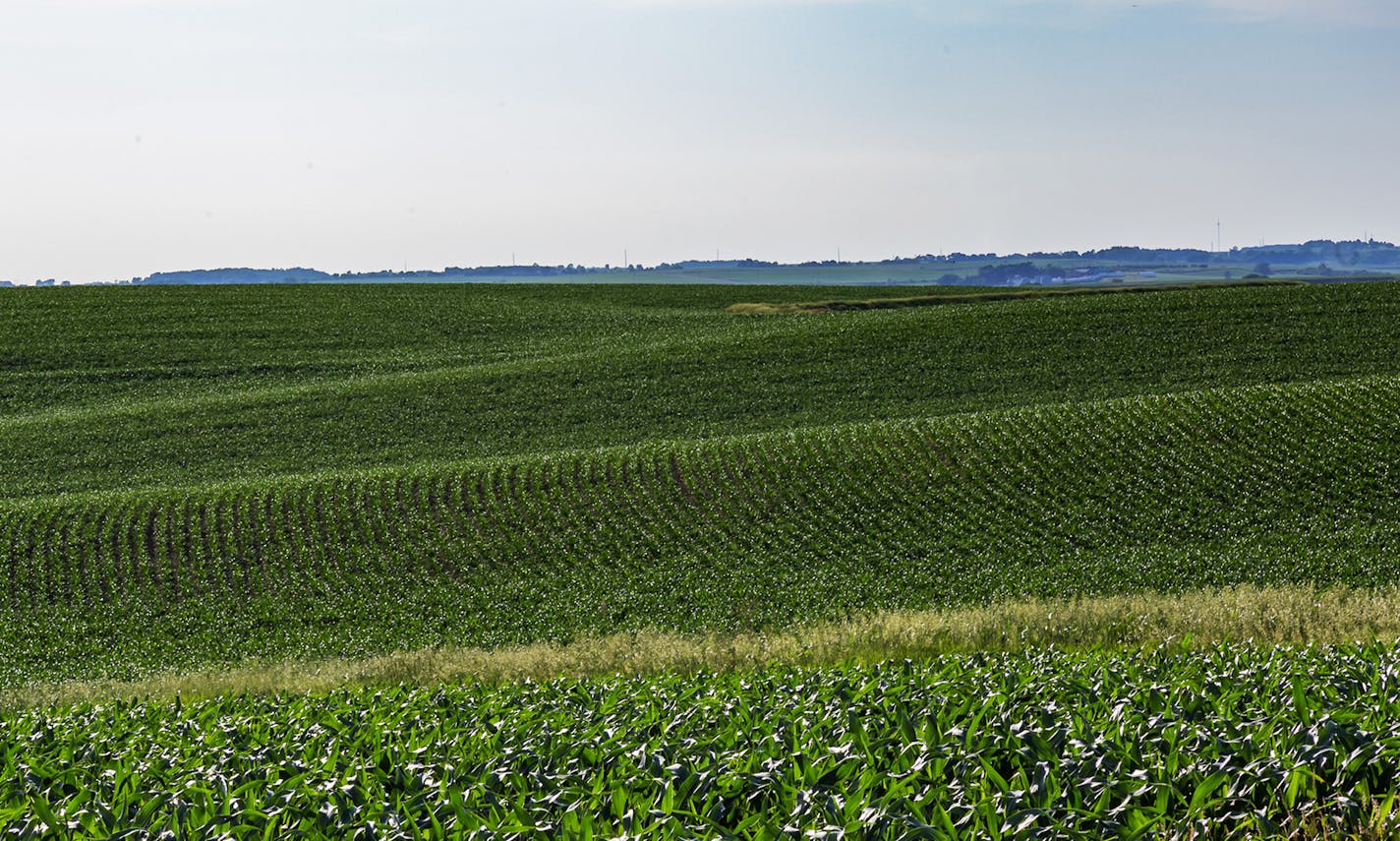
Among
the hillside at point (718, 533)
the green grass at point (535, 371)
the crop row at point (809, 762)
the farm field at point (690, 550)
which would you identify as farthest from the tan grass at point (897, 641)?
the green grass at point (535, 371)

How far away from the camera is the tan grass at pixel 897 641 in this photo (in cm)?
1523

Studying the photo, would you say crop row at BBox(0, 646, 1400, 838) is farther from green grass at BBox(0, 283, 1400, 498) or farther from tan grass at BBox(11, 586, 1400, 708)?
green grass at BBox(0, 283, 1400, 498)

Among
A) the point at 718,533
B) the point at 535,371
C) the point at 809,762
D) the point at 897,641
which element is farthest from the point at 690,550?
the point at 535,371

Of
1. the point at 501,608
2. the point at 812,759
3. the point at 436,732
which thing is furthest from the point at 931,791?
the point at 501,608

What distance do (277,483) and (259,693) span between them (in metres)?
25.4

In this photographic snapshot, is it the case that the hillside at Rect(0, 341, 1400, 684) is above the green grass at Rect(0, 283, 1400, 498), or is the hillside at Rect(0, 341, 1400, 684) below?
below

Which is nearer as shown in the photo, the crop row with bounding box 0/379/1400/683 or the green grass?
the crop row with bounding box 0/379/1400/683

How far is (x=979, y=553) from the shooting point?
30281mm

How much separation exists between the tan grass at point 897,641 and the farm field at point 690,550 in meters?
0.28

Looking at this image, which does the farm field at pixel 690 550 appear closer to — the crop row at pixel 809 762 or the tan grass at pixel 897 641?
the crop row at pixel 809 762

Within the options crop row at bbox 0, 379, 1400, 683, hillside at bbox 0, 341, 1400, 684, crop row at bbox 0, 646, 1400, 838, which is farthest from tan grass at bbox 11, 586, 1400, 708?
crop row at bbox 0, 379, 1400, 683

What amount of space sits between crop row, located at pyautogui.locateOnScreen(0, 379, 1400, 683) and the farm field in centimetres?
16

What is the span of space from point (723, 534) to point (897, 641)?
658 inches

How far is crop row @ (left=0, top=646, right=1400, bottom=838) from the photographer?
19.6 ft
